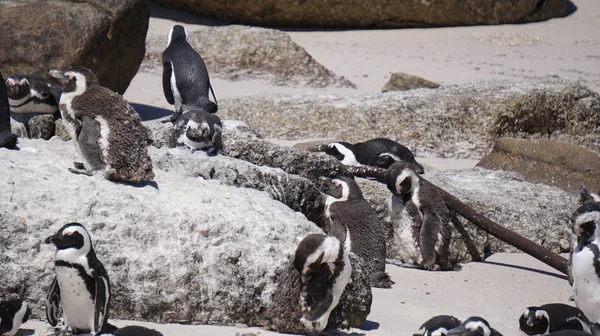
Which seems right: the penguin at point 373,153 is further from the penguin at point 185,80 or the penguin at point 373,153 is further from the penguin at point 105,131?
the penguin at point 105,131

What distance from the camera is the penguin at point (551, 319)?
4.78 m

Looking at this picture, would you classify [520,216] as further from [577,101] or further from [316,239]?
[577,101]

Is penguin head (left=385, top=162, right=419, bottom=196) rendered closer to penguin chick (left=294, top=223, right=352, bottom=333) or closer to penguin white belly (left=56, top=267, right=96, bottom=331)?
penguin chick (left=294, top=223, right=352, bottom=333)

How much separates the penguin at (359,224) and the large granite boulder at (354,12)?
39.6 ft

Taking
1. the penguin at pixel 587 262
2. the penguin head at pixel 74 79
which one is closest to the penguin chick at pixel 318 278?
the penguin head at pixel 74 79

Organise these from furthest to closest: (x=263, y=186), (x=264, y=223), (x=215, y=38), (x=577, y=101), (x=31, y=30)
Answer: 1. (x=215, y=38)
2. (x=577, y=101)
3. (x=31, y=30)
4. (x=263, y=186)
5. (x=264, y=223)

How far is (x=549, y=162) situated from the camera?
346 inches

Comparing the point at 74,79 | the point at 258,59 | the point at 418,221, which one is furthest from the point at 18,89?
the point at 258,59

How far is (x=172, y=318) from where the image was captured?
441 centimetres

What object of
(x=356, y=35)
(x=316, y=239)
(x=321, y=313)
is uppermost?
(x=316, y=239)

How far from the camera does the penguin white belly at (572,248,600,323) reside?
530cm

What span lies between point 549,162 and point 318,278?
497 cm

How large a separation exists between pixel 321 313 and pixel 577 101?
25.3ft

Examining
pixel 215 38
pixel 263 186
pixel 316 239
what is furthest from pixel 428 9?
Result: pixel 316 239
